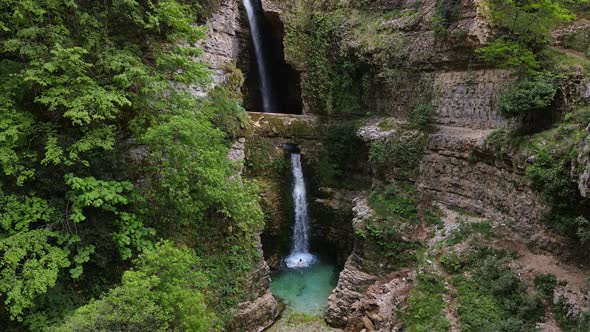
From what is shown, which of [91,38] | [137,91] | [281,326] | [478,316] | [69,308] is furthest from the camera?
[281,326]

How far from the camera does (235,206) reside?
1159cm

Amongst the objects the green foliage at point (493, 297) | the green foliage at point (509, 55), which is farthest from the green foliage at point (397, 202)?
the green foliage at point (509, 55)

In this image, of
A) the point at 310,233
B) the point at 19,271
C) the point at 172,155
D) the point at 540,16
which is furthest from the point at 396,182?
the point at 19,271

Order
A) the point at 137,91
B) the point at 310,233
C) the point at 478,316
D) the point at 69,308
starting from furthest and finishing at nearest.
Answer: the point at 310,233 < the point at 478,316 < the point at 137,91 < the point at 69,308

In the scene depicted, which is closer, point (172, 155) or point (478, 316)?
point (172, 155)

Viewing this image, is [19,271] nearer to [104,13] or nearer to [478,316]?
[104,13]

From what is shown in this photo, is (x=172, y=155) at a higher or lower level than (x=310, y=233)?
higher

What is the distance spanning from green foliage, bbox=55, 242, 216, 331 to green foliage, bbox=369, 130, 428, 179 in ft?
37.9

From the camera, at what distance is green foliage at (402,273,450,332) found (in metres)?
11.5

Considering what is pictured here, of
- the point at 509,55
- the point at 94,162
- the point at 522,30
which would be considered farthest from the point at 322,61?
the point at 94,162

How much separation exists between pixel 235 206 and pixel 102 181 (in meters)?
4.05

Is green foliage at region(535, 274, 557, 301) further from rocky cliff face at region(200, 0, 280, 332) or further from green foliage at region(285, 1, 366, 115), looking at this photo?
green foliage at region(285, 1, 366, 115)

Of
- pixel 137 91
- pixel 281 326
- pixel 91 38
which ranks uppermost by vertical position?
pixel 91 38

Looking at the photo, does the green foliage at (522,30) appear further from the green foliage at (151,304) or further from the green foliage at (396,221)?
the green foliage at (151,304)
